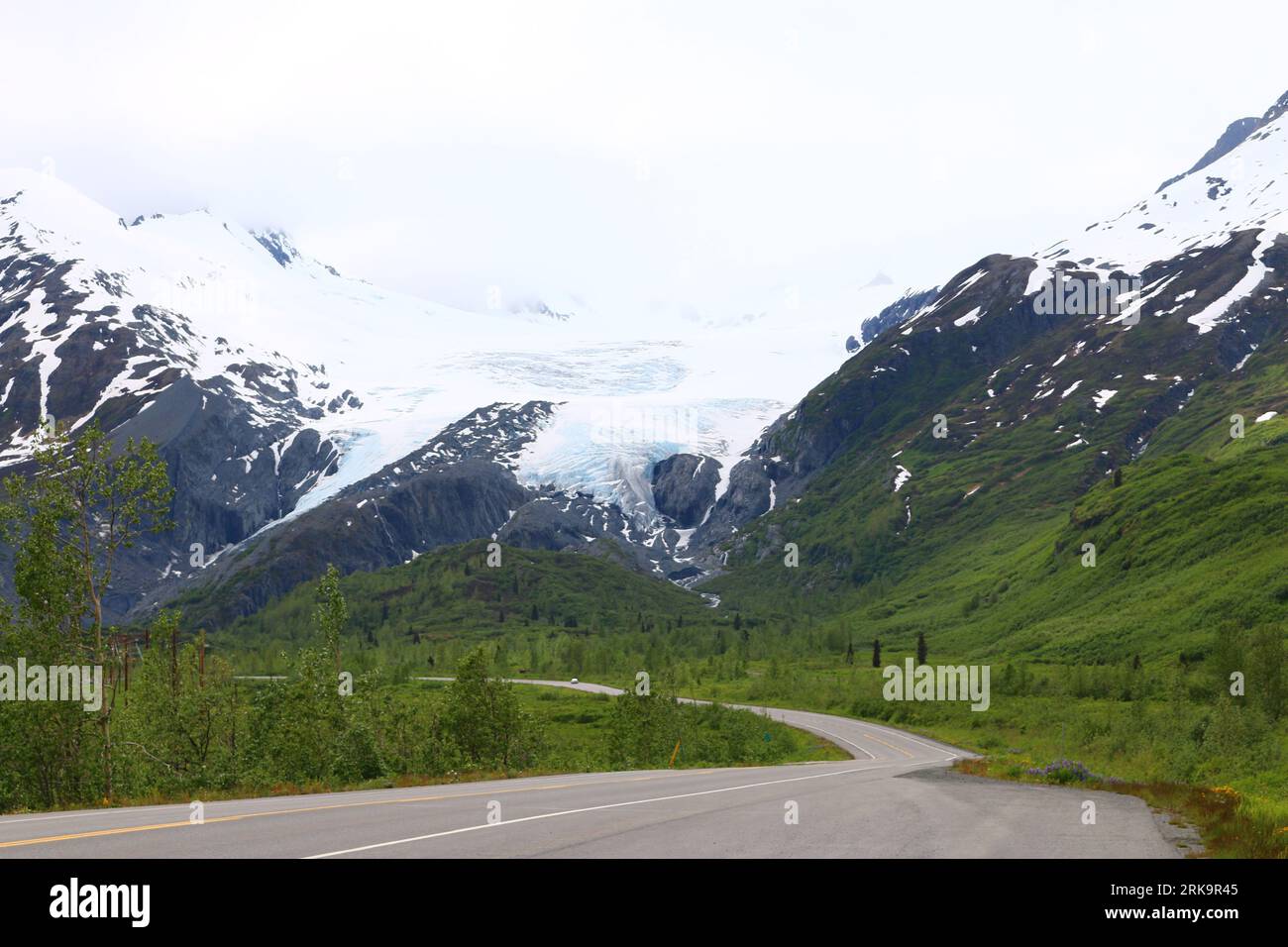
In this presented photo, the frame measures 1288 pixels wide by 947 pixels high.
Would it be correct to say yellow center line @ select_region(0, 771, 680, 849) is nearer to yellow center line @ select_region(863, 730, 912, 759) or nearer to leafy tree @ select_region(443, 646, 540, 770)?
leafy tree @ select_region(443, 646, 540, 770)

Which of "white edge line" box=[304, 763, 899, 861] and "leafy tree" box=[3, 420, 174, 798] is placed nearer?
"white edge line" box=[304, 763, 899, 861]

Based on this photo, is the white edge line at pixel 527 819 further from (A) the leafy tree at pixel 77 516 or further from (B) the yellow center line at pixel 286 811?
(A) the leafy tree at pixel 77 516

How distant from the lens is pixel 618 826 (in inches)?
827

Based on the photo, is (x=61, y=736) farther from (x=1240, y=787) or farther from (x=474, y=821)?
(x=1240, y=787)

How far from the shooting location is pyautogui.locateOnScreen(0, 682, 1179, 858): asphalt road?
1703 centimetres

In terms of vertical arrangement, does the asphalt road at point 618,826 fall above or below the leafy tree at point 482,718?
above

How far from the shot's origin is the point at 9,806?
49031 mm

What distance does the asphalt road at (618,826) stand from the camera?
55.9 feet

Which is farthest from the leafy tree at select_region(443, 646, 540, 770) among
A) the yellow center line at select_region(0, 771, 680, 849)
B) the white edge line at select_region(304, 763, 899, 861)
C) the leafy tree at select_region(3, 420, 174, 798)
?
the white edge line at select_region(304, 763, 899, 861)

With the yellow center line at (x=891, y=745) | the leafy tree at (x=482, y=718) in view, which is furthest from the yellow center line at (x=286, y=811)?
the yellow center line at (x=891, y=745)

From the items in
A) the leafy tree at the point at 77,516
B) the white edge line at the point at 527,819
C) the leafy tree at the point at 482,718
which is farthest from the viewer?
the leafy tree at the point at 482,718

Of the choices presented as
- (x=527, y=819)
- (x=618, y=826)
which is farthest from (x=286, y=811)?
(x=618, y=826)
